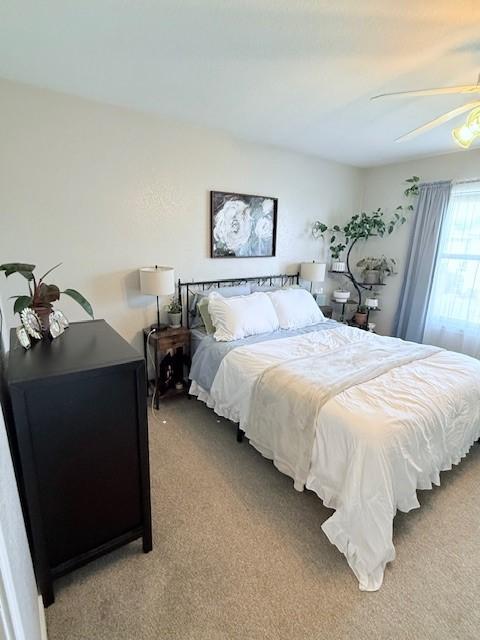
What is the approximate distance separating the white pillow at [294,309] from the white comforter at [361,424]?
0.60 m

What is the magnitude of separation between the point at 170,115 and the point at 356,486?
304 cm

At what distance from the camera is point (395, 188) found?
160 inches

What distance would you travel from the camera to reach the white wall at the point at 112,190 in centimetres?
223

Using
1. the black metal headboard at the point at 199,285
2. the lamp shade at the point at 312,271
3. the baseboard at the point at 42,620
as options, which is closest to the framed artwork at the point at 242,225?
the black metal headboard at the point at 199,285

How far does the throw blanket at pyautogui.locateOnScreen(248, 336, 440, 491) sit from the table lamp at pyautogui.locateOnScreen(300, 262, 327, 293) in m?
1.63

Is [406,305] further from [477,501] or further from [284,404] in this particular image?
[284,404]

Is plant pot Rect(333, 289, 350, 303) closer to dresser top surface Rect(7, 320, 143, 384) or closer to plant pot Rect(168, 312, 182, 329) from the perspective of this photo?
plant pot Rect(168, 312, 182, 329)

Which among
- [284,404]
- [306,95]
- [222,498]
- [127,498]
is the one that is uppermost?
[306,95]

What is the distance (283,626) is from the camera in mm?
1265

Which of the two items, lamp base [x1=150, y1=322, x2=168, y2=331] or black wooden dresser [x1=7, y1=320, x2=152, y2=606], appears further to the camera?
lamp base [x1=150, y1=322, x2=168, y2=331]

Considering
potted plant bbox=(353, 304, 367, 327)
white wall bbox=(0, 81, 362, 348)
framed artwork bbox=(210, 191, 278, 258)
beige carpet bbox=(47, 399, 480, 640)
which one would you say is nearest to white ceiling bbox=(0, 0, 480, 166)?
white wall bbox=(0, 81, 362, 348)

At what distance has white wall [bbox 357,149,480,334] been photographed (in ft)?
11.4

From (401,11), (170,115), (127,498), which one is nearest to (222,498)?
(127,498)

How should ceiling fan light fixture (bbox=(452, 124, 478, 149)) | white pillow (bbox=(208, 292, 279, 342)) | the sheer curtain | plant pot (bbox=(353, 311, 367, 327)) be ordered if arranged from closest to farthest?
ceiling fan light fixture (bbox=(452, 124, 478, 149))
white pillow (bbox=(208, 292, 279, 342))
the sheer curtain
plant pot (bbox=(353, 311, 367, 327))
